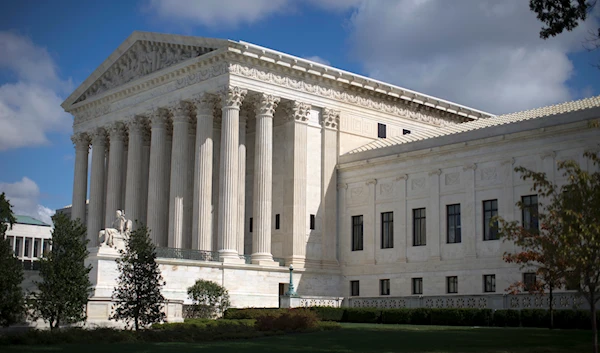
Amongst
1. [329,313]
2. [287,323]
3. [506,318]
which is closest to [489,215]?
[506,318]

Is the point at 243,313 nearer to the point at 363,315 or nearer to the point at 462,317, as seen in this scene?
the point at 363,315

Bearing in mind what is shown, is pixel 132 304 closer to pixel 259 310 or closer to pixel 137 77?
pixel 259 310

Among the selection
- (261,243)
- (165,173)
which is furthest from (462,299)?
(165,173)

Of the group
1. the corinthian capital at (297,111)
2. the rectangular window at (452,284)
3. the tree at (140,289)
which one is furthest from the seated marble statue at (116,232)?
the rectangular window at (452,284)

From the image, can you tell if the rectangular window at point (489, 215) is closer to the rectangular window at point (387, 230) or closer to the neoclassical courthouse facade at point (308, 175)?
the neoclassical courthouse facade at point (308, 175)

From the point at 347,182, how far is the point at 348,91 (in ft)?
25.4

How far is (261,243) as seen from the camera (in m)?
60.7

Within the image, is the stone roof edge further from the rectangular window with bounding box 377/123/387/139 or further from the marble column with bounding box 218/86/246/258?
the marble column with bounding box 218/86/246/258

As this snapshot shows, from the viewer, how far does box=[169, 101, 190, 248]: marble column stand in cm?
6362

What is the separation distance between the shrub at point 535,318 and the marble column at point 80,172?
45.5 metres

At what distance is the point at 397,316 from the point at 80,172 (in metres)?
38.9

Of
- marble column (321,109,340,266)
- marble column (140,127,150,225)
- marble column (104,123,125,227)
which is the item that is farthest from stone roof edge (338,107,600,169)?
marble column (104,123,125,227)

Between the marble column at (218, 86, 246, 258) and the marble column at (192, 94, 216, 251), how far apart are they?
134 cm

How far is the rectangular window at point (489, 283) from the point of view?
179 ft
